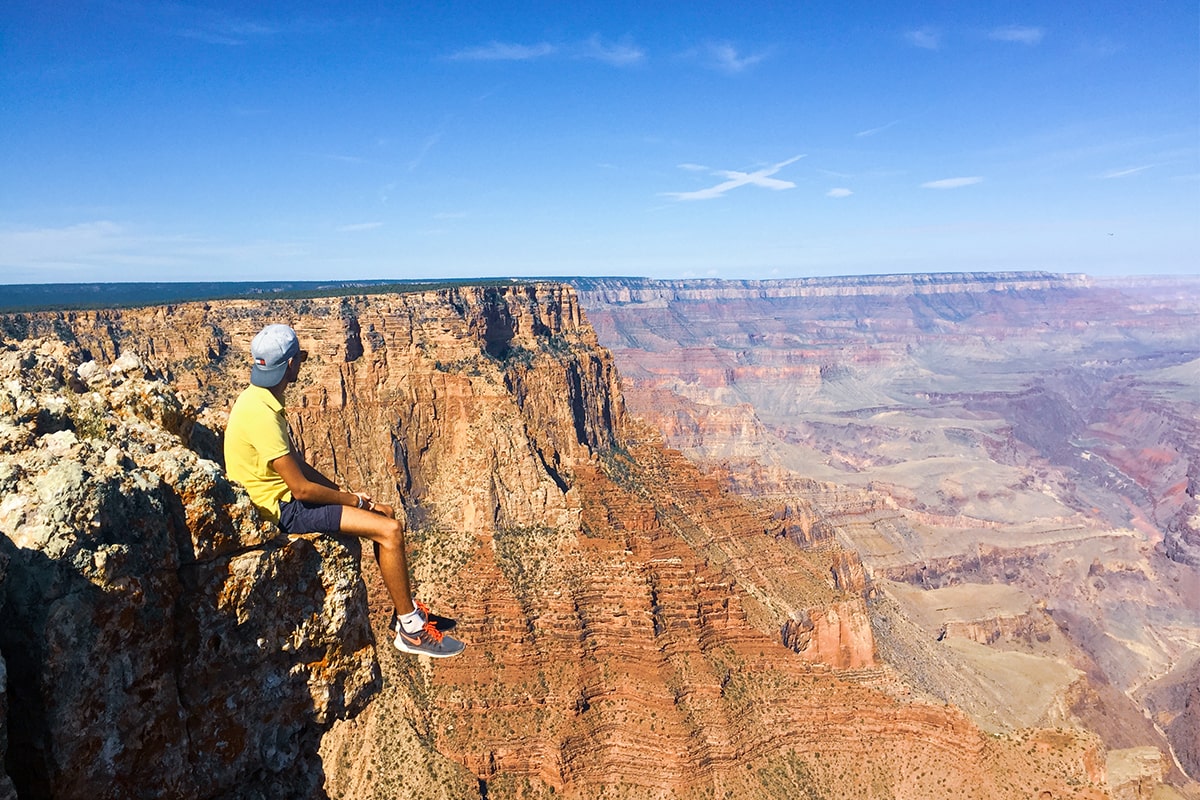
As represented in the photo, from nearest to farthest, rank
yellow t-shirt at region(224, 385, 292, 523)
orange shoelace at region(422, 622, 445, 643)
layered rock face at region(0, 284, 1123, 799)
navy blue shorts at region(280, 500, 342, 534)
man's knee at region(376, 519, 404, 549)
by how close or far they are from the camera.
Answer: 1. yellow t-shirt at region(224, 385, 292, 523)
2. navy blue shorts at region(280, 500, 342, 534)
3. man's knee at region(376, 519, 404, 549)
4. orange shoelace at region(422, 622, 445, 643)
5. layered rock face at region(0, 284, 1123, 799)

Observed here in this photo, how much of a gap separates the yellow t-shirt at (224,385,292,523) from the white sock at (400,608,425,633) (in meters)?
2.29

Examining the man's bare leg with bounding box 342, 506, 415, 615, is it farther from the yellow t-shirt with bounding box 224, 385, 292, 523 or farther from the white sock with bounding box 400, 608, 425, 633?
the yellow t-shirt with bounding box 224, 385, 292, 523

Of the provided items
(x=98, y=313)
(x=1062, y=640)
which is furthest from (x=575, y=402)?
(x=1062, y=640)

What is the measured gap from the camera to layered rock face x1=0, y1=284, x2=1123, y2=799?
44625 millimetres

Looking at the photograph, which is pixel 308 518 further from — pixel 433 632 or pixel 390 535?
pixel 433 632

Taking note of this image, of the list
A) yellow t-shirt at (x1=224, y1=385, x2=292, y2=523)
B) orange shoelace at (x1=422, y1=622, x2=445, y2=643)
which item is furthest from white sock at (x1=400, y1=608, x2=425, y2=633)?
yellow t-shirt at (x1=224, y1=385, x2=292, y2=523)

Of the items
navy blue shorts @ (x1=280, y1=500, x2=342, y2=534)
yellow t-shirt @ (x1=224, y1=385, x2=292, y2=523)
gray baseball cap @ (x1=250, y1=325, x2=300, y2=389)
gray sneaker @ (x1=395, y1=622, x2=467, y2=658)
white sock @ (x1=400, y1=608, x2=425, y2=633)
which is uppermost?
gray baseball cap @ (x1=250, y1=325, x2=300, y2=389)

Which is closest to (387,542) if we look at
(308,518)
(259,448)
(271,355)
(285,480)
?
(308,518)

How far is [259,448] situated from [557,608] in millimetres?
43220

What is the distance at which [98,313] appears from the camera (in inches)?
2849

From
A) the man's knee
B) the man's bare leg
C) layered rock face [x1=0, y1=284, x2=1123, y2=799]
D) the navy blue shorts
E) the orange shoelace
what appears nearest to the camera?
the navy blue shorts

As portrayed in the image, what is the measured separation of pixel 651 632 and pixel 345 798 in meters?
20.4

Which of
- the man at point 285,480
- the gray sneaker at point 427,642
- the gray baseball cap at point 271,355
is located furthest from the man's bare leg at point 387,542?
the gray baseball cap at point 271,355

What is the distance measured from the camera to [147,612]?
790 centimetres
